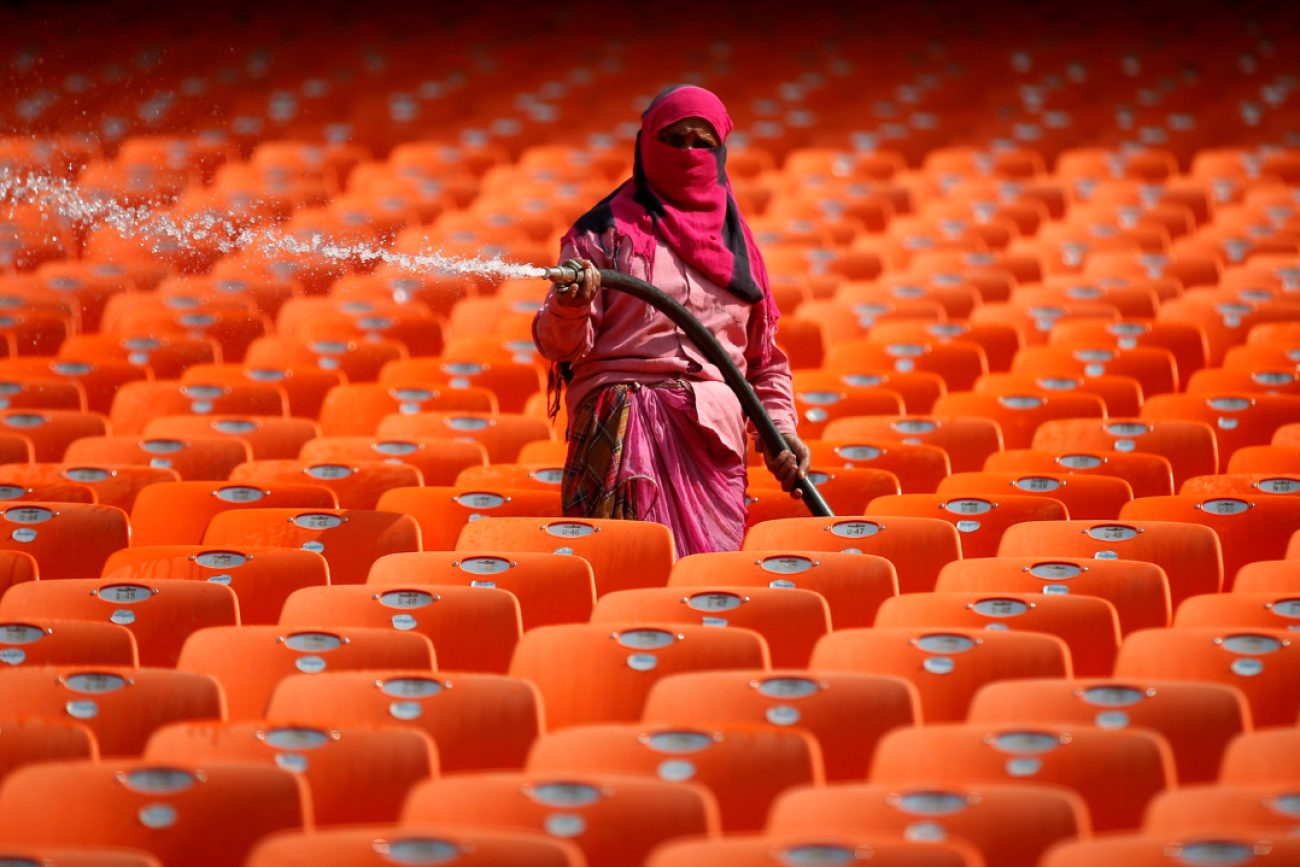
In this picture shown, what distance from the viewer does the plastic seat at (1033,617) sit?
2416 mm

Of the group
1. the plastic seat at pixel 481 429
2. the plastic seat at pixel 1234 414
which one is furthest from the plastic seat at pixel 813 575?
the plastic seat at pixel 1234 414

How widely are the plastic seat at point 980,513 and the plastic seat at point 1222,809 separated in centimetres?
133

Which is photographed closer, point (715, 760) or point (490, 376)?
point (715, 760)

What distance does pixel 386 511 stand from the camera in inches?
122

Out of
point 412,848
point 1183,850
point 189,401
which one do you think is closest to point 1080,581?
point 1183,850

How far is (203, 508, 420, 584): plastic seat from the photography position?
298 cm

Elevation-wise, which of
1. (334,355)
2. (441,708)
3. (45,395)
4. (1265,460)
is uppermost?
(334,355)

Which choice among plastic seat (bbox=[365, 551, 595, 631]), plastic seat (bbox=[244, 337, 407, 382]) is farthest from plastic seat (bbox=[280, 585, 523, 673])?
plastic seat (bbox=[244, 337, 407, 382])

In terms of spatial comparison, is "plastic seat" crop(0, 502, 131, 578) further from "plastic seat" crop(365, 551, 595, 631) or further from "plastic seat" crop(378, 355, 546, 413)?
"plastic seat" crop(378, 355, 546, 413)

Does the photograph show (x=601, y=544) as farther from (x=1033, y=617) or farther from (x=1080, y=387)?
(x=1080, y=387)

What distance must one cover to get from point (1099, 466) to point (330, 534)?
66.8 inches

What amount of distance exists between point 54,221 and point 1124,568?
4.72 m

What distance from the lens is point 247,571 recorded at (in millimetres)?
2766

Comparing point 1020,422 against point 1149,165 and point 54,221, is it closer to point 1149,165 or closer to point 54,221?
point 1149,165
